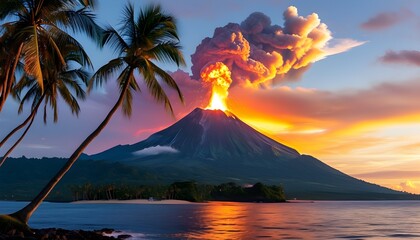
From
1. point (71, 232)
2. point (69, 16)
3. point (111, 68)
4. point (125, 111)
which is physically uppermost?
point (69, 16)

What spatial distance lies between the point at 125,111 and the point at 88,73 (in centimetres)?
817

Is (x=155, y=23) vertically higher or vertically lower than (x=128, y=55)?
higher

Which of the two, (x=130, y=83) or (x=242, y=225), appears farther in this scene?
(x=242, y=225)

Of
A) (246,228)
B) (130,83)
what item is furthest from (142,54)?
(246,228)

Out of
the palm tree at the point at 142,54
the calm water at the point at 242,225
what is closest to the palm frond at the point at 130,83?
the palm tree at the point at 142,54

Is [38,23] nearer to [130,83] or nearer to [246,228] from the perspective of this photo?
[130,83]

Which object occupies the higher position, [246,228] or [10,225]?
[246,228]

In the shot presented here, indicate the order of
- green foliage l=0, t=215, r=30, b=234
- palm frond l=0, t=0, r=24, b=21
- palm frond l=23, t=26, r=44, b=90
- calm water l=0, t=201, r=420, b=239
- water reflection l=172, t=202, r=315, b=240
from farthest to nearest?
calm water l=0, t=201, r=420, b=239, water reflection l=172, t=202, r=315, b=240, green foliage l=0, t=215, r=30, b=234, palm frond l=0, t=0, r=24, b=21, palm frond l=23, t=26, r=44, b=90

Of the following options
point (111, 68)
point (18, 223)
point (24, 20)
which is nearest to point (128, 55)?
point (111, 68)

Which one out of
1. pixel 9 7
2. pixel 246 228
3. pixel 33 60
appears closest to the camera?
pixel 33 60

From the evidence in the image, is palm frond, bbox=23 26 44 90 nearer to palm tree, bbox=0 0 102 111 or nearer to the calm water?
palm tree, bbox=0 0 102 111

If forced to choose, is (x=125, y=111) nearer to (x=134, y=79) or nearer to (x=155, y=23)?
(x=134, y=79)

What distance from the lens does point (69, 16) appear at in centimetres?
2825

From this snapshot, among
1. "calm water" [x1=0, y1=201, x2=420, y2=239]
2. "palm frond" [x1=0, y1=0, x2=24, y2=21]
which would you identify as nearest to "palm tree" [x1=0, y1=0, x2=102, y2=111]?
"palm frond" [x1=0, y1=0, x2=24, y2=21]
